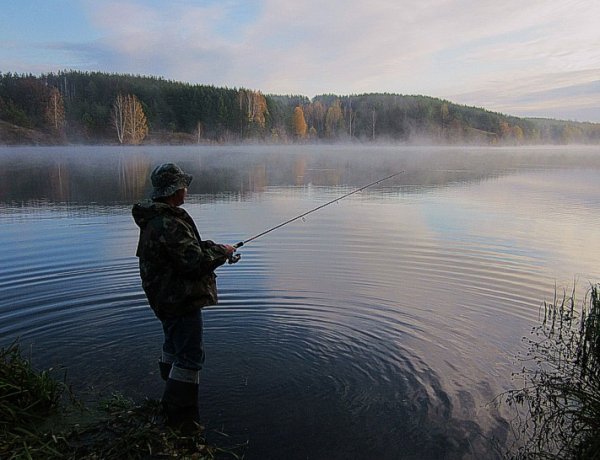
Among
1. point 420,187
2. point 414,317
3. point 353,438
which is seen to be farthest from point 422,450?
→ point 420,187

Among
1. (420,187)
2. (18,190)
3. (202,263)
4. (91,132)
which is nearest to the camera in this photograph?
(202,263)

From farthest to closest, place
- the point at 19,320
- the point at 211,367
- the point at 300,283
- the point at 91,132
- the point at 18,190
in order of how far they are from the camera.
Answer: the point at 91,132 → the point at 18,190 → the point at 300,283 → the point at 19,320 → the point at 211,367

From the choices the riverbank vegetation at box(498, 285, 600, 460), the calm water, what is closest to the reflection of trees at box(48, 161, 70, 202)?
the calm water

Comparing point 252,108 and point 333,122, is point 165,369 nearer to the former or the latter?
point 252,108

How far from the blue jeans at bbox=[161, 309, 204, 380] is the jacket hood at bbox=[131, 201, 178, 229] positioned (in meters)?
0.92

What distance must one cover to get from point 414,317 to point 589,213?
14070mm

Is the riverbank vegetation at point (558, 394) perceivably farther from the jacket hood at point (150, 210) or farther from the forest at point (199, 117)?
the forest at point (199, 117)

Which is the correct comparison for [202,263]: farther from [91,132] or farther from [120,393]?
[91,132]

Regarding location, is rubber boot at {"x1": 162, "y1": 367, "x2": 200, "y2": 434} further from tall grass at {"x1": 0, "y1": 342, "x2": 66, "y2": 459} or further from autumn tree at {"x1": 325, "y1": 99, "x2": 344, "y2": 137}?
autumn tree at {"x1": 325, "y1": 99, "x2": 344, "y2": 137}

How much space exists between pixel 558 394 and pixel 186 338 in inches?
157

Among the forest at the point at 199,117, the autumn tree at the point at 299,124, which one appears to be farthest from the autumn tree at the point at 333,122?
the autumn tree at the point at 299,124

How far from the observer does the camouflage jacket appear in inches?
171

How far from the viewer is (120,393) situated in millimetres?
5316

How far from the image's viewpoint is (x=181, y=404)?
4.82 m
